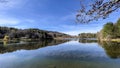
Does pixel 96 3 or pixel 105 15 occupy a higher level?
pixel 96 3

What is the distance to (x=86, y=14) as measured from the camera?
411 cm

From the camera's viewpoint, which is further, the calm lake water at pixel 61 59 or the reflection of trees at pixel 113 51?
the reflection of trees at pixel 113 51

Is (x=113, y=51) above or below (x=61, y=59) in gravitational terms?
above

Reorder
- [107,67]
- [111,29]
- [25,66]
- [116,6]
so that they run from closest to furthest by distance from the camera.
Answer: [116,6]
[107,67]
[25,66]
[111,29]

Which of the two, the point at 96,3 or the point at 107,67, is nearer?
the point at 96,3

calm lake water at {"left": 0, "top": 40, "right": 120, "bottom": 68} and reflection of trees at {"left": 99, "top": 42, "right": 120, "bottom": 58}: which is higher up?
reflection of trees at {"left": 99, "top": 42, "right": 120, "bottom": 58}

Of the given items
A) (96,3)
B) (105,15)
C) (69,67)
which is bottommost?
(69,67)

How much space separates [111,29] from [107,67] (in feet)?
224

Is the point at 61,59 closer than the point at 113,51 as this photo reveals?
Yes

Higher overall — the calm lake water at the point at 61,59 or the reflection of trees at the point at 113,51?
the reflection of trees at the point at 113,51

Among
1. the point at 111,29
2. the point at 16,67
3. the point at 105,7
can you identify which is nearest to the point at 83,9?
the point at 105,7

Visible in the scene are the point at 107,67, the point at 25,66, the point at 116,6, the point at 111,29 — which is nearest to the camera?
the point at 116,6

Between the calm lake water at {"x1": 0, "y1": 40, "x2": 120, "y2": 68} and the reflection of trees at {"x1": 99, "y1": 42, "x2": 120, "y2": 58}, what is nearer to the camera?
the calm lake water at {"x1": 0, "y1": 40, "x2": 120, "y2": 68}

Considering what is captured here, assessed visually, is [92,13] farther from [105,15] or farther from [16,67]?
[16,67]
